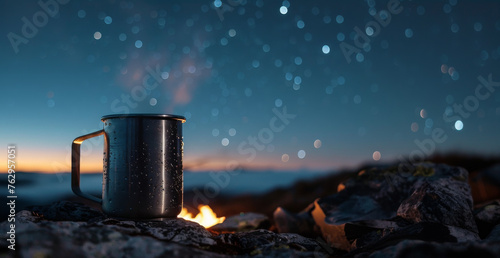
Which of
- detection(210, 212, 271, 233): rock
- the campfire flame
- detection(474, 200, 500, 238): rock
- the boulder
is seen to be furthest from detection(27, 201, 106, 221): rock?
detection(474, 200, 500, 238): rock

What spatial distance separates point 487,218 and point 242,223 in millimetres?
3251

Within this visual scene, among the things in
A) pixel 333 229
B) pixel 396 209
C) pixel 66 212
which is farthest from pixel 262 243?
pixel 396 209

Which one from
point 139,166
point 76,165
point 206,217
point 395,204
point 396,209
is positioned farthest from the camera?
point 206,217

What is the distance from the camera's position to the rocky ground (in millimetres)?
2125

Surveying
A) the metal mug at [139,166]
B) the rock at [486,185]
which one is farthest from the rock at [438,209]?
the rock at [486,185]

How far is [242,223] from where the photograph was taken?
579 cm

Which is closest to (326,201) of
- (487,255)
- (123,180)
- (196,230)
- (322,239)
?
(322,239)

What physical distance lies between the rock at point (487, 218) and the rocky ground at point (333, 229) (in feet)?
0.03

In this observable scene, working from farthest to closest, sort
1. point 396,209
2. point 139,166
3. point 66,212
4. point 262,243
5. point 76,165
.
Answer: point 396,209, point 66,212, point 76,165, point 139,166, point 262,243

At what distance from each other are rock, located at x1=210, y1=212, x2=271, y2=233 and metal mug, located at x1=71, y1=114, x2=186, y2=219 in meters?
2.24

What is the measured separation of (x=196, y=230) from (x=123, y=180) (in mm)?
820

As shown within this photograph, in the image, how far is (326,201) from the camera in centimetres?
583

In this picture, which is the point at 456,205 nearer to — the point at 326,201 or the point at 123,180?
the point at 326,201

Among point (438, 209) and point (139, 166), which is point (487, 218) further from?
point (139, 166)
